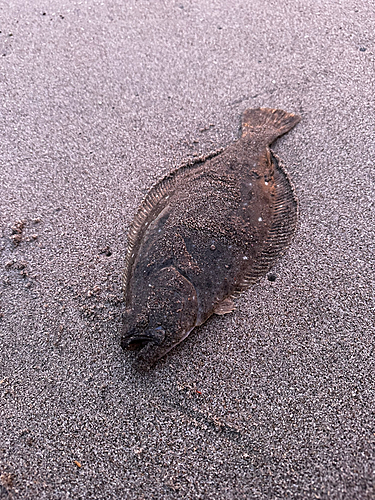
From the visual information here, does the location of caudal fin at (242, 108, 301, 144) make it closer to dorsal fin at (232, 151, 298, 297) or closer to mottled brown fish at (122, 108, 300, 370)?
mottled brown fish at (122, 108, 300, 370)

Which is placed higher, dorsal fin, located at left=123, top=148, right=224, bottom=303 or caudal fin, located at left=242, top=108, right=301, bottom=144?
caudal fin, located at left=242, top=108, right=301, bottom=144

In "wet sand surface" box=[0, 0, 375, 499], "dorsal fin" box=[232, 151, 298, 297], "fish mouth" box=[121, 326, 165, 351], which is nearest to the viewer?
"wet sand surface" box=[0, 0, 375, 499]

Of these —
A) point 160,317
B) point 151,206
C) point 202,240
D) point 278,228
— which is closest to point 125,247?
point 151,206

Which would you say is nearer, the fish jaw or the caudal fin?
the fish jaw

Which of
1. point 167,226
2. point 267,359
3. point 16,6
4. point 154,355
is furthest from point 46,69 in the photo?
point 267,359

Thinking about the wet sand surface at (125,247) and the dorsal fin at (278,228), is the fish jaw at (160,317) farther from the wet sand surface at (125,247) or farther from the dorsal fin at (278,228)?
the dorsal fin at (278,228)

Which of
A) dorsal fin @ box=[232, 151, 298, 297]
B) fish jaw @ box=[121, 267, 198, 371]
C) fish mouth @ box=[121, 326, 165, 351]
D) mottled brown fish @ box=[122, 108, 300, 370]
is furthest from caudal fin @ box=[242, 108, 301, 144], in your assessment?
fish mouth @ box=[121, 326, 165, 351]

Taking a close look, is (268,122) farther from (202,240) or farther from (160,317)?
(160,317)
